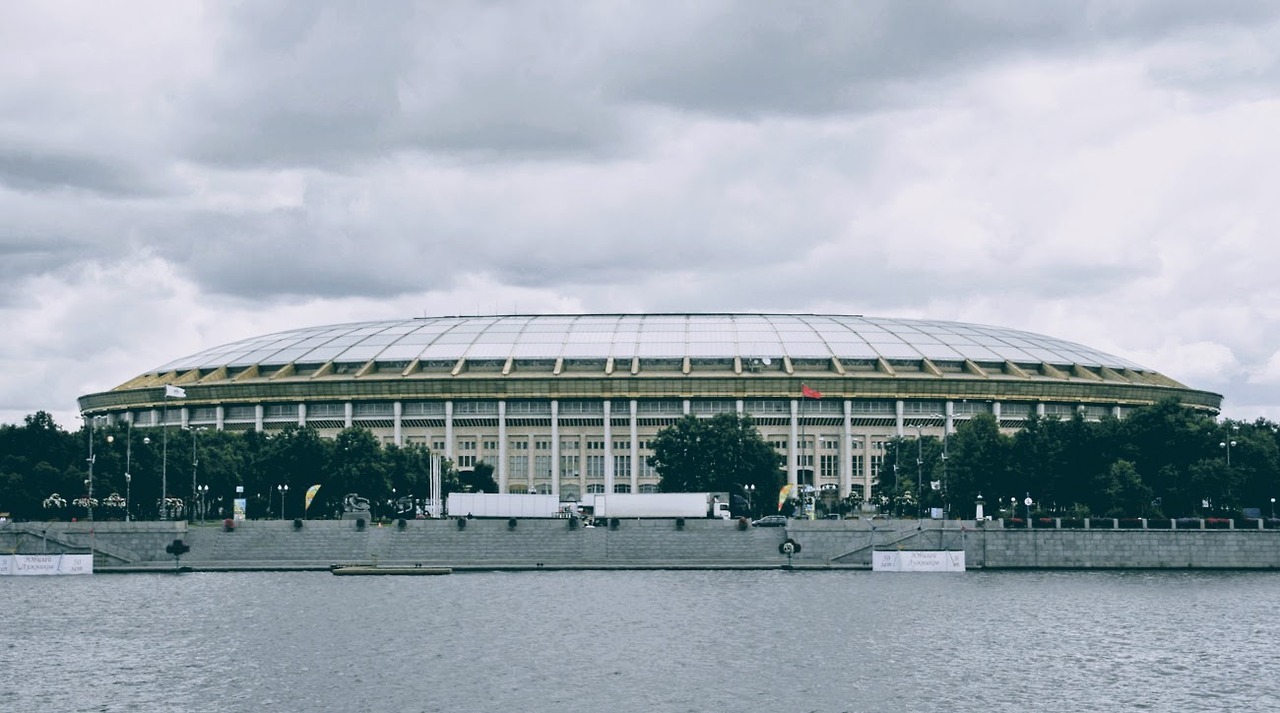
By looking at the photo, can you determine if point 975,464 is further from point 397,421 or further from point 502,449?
point 397,421

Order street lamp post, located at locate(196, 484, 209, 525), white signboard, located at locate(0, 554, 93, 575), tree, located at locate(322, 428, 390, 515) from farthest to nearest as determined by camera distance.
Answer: tree, located at locate(322, 428, 390, 515) → street lamp post, located at locate(196, 484, 209, 525) → white signboard, located at locate(0, 554, 93, 575)

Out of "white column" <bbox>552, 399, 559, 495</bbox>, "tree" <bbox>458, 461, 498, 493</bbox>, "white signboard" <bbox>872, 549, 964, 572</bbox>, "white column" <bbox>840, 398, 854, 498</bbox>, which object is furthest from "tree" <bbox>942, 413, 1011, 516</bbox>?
"tree" <bbox>458, 461, 498, 493</bbox>

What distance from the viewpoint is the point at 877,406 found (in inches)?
7003

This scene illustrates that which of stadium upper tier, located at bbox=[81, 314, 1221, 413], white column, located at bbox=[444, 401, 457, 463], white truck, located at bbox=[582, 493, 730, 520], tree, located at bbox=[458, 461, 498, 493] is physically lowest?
white truck, located at bbox=[582, 493, 730, 520]

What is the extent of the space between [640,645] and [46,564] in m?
55.4

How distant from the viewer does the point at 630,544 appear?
115 m

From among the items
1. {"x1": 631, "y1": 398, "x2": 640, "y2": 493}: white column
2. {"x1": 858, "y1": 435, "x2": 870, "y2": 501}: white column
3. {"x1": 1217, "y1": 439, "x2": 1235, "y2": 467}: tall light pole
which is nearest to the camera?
{"x1": 1217, "y1": 439, "x2": 1235, "y2": 467}: tall light pole

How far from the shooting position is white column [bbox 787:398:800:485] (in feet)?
576

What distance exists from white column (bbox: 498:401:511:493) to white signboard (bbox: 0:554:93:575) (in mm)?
71011

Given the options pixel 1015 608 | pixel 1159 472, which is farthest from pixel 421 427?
pixel 1015 608

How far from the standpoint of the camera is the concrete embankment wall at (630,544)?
363 feet

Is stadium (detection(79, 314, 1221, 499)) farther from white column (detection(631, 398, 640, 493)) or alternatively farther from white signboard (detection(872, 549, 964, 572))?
white signboard (detection(872, 549, 964, 572))

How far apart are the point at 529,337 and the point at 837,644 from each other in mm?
118222

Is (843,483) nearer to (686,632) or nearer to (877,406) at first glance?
(877,406)
